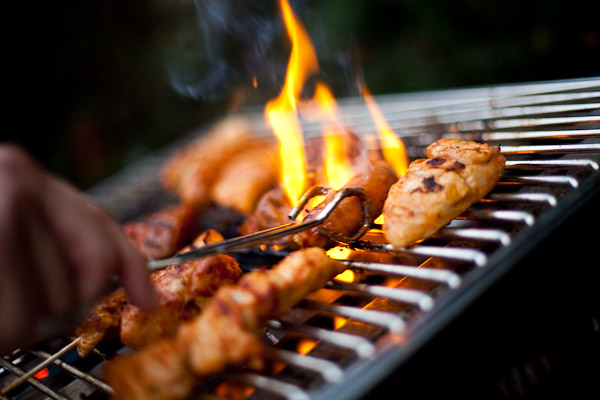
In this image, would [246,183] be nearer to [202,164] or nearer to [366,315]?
[202,164]

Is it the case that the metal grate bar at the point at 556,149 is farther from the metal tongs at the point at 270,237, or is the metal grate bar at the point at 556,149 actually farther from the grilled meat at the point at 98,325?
the grilled meat at the point at 98,325

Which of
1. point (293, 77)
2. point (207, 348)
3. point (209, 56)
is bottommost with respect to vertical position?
point (207, 348)

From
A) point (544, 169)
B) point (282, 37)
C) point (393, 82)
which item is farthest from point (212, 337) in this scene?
point (282, 37)

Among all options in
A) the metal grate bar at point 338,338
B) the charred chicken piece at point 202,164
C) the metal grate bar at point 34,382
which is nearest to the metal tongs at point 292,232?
the metal grate bar at point 338,338

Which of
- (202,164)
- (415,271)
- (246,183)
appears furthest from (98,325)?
(202,164)

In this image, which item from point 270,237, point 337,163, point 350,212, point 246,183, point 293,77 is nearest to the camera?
point 270,237

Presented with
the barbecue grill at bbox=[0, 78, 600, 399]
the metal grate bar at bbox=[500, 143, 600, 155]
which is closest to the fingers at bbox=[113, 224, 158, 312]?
the barbecue grill at bbox=[0, 78, 600, 399]

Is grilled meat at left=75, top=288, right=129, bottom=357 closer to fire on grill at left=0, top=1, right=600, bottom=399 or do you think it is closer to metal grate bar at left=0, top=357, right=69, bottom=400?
fire on grill at left=0, top=1, right=600, bottom=399
